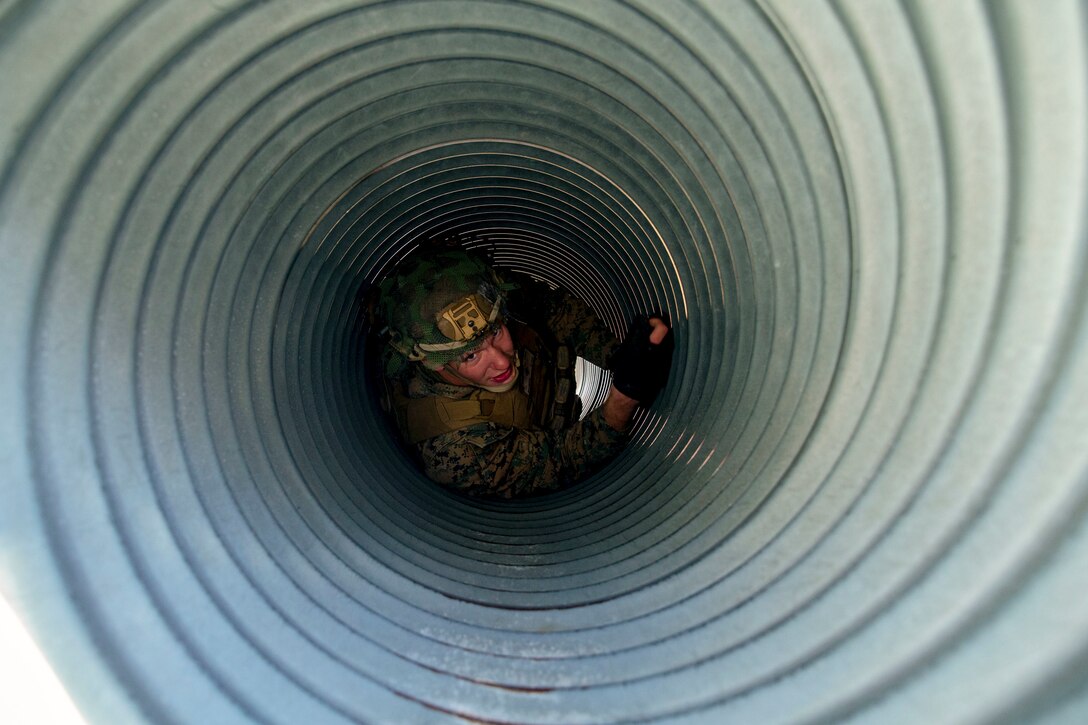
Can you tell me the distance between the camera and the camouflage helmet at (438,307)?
3.10 meters

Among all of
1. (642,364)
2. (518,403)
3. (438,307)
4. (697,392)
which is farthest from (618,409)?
(438,307)

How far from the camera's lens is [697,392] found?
2.61m

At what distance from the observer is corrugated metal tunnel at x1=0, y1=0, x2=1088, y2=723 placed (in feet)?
3.72

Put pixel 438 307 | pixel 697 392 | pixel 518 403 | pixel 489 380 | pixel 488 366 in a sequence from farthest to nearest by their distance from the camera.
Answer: pixel 518 403
pixel 489 380
pixel 488 366
pixel 438 307
pixel 697 392

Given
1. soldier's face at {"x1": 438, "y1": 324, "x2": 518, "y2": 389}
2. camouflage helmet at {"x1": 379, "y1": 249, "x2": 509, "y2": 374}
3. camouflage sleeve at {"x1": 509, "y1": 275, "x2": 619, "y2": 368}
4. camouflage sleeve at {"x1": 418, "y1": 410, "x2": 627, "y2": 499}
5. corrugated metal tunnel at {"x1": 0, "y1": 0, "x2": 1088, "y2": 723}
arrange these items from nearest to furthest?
corrugated metal tunnel at {"x1": 0, "y1": 0, "x2": 1088, "y2": 723} < camouflage helmet at {"x1": 379, "y1": 249, "x2": 509, "y2": 374} < soldier's face at {"x1": 438, "y1": 324, "x2": 518, "y2": 389} < camouflage sleeve at {"x1": 418, "y1": 410, "x2": 627, "y2": 499} < camouflage sleeve at {"x1": 509, "y1": 275, "x2": 619, "y2": 368}

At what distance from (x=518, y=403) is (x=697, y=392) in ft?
4.37

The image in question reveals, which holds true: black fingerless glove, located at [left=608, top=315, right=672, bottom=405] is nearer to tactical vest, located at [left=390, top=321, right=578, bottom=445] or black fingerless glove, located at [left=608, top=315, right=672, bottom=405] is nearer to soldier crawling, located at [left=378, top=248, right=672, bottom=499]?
soldier crawling, located at [left=378, top=248, right=672, bottom=499]

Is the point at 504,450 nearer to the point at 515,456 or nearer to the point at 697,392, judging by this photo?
the point at 515,456

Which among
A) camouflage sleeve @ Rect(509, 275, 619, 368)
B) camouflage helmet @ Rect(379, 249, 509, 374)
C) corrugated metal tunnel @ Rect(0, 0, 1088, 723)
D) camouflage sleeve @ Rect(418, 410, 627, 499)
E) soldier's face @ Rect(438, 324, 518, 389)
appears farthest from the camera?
camouflage sleeve @ Rect(509, 275, 619, 368)

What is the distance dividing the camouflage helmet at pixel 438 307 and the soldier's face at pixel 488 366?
0.27 ft

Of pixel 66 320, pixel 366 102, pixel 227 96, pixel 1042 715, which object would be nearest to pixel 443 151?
pixel 366 102

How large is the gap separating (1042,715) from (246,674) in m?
1.48

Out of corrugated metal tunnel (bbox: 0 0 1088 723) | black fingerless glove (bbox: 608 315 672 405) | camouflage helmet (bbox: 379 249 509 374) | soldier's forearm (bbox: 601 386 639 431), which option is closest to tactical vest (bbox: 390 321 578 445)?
camouflage helmet (bbox: 379 249 509 374)

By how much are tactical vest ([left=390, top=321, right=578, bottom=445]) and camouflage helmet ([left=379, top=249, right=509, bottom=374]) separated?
34 centimetres
